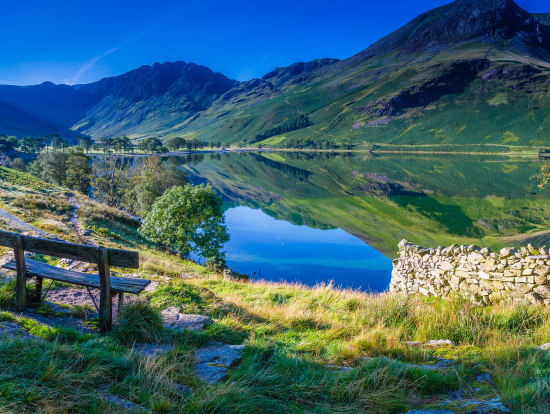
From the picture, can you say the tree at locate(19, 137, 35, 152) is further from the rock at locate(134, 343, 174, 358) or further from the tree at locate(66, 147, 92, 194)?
the rock at locate(134, 343, 174, 358)

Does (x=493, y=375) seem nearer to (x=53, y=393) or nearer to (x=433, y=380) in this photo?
(x=433, y=380)

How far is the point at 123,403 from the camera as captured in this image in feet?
13.4

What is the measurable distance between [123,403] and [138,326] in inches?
108

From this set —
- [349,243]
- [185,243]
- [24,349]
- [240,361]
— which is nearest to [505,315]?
[240,361]

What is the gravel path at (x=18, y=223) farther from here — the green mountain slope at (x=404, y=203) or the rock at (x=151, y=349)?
the green mountain slope at (x=404, y=203)

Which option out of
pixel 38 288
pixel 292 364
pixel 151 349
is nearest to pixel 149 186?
pixel 38 288

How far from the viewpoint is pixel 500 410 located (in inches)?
164

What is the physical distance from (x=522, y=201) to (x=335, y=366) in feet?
257

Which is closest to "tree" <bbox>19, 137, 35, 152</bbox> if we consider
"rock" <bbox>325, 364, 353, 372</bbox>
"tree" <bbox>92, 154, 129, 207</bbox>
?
"tree" <bbox>92, 154, 129, 207</bbox>

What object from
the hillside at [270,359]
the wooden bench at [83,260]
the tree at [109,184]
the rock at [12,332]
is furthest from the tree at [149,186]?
the rock at [12,332]

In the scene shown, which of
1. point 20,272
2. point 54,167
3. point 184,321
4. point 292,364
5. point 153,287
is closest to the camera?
point 292,364

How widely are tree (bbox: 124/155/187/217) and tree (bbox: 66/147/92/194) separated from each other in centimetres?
1293

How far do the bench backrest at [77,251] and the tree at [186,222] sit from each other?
70.7 feet

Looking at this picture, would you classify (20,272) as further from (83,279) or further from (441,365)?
(441,365)
